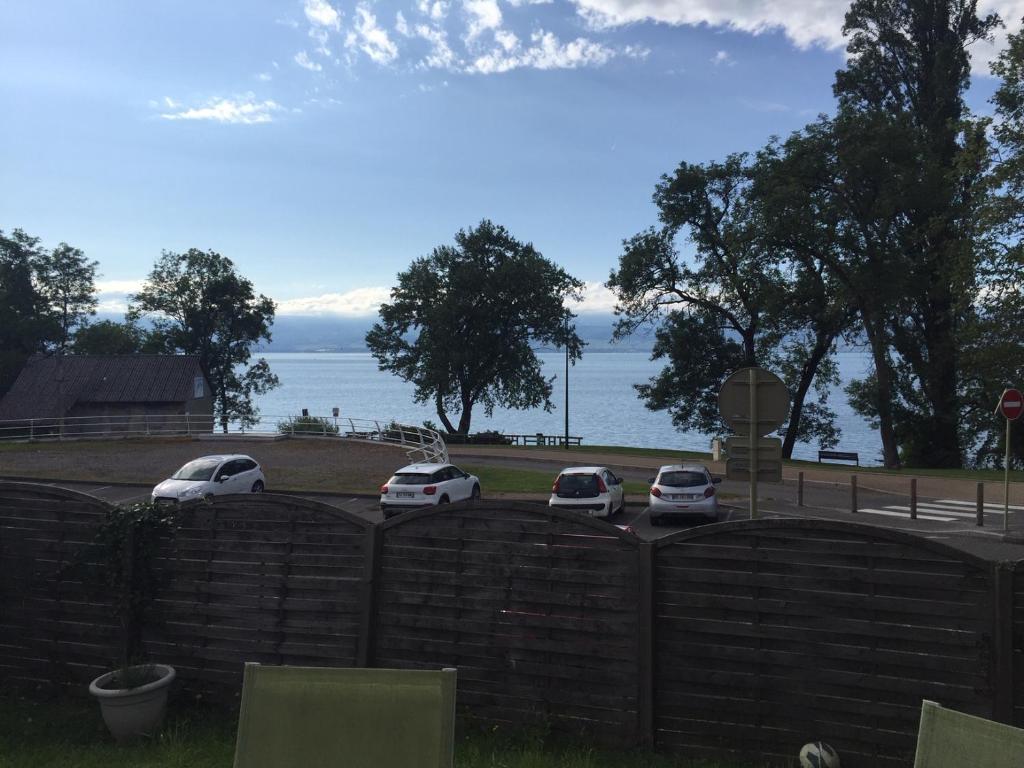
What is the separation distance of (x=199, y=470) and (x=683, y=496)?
12.9 meters

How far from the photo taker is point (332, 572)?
6.64 metres

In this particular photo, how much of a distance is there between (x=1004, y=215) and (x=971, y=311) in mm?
7410

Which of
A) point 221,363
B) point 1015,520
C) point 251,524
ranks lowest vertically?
point 1015,520

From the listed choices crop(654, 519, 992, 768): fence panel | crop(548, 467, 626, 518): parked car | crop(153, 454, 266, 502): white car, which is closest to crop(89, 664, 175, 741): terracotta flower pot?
crop(654, 519, 992, 768): fence panel

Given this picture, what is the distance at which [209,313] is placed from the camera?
227 ft

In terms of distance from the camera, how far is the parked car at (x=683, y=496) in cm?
1848

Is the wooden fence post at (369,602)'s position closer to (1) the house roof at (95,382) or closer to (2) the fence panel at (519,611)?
(2) the fence panel at (519,611)

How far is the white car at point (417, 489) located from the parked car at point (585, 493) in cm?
253

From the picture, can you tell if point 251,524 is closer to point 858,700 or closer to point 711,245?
point 858,700

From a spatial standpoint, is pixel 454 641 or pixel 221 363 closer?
pixel 454 641

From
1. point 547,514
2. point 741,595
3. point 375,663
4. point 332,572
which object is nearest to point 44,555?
point 332,572

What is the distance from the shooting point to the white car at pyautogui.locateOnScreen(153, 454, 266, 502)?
19.4 metres

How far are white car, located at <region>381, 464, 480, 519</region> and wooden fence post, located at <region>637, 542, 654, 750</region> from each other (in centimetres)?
1355

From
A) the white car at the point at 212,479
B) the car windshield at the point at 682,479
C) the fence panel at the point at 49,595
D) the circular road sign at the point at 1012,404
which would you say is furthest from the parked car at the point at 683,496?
the fence panel at the point at 49,595
